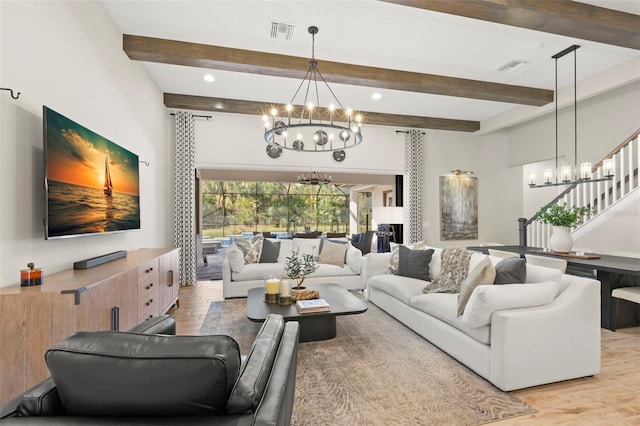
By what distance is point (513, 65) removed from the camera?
4.50m

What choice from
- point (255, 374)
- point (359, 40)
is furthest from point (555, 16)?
point (255, 374)

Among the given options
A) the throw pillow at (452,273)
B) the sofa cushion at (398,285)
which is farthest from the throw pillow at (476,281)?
the sofa cushion at (398,285)

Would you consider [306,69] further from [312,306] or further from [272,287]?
[312,306]

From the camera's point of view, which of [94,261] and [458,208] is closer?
[94,261]

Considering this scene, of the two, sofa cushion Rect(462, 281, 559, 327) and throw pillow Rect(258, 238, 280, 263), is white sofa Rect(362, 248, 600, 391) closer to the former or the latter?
sofa cushion Rect(462, 281, 559, 327)

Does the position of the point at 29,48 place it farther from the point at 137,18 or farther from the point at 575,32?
the point at 575,32

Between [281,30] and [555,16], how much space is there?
269 cm

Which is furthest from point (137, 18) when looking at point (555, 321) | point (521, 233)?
point (521, 233)

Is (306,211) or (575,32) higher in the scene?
(575,32)

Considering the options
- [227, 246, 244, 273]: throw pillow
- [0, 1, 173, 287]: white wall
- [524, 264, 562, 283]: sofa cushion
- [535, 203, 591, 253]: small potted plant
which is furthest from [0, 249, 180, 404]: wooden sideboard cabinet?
[535, 203, 591, 253]: small potted plant

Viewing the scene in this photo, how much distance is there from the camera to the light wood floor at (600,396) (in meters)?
1.97

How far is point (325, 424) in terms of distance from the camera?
1.93 meters

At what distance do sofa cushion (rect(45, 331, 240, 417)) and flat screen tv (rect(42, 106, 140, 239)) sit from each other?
1.79m

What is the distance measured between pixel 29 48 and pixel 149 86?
9.26ft
